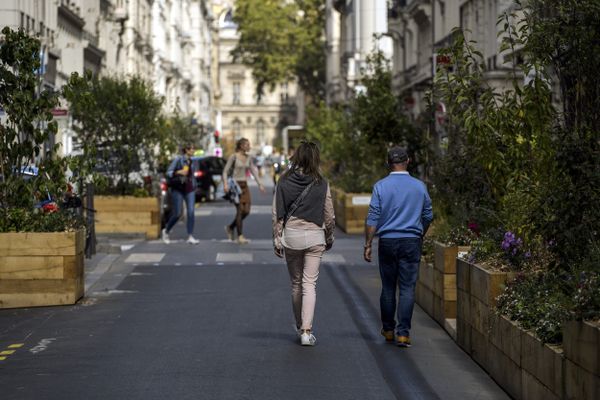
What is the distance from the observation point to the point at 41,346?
13055 millimetres

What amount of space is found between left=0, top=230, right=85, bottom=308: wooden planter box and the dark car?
37.1 metres

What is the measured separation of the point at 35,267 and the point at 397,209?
4.62 meters

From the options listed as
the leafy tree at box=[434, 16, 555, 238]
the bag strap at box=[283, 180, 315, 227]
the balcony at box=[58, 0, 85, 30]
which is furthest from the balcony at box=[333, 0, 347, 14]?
the bag strap at box=[283, 180, 315, 227]

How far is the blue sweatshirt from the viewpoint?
13.2 meters

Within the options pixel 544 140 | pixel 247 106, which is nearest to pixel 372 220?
pixel 544 140

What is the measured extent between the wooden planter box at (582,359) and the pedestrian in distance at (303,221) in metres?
4.53

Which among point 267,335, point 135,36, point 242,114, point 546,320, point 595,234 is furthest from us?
point 242,114

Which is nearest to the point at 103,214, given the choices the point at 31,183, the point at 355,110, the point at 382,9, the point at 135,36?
the point at 355,110

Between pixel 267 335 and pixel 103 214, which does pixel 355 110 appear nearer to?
pixel 103 214

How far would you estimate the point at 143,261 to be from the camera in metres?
23.6

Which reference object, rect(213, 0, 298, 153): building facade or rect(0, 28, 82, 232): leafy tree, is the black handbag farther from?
rect(213, 0, 298, 153): building facade

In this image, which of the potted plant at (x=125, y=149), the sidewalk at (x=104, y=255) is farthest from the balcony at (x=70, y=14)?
the sidewalk at (x=104, y=255)

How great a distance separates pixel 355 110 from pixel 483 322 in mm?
25839

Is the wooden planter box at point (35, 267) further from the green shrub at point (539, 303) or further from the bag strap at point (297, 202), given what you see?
the green shrub at point (539, 303)
